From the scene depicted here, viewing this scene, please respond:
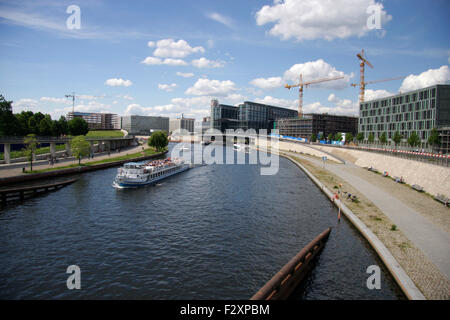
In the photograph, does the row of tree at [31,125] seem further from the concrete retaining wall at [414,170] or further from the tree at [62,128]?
the concrete retaining wall at [414,170]

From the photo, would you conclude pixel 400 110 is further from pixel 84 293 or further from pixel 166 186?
pixel 84 293

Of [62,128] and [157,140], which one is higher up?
[62,128]

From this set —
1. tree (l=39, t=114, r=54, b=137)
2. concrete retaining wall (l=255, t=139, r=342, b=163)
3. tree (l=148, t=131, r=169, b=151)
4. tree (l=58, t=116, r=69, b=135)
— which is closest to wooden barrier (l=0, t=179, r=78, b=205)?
tree (l=39, t=114, r=54, b=137)

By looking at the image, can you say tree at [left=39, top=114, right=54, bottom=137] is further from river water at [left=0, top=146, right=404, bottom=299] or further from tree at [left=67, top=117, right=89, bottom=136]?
river water at [left=0, top=146, right=404, bottom=299]

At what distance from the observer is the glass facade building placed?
87.4 meters

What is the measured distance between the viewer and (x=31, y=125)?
296 ft

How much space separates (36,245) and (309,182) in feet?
146

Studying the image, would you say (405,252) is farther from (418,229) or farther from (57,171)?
(57,171)

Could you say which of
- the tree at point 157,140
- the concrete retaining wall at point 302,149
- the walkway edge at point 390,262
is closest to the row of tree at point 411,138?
the concrete retaining wall at point 302,149

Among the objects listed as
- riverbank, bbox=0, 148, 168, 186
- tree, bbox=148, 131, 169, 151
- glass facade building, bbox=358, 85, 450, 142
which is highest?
glass facade building, bbox=358, 85, 450, 142

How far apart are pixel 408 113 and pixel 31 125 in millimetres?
126732

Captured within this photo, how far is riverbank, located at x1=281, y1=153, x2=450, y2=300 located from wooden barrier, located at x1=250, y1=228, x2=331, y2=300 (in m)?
5.38

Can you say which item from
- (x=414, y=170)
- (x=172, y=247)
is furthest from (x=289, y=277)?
(x=414, y=170)
